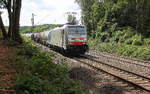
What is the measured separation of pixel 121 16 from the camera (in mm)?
45250

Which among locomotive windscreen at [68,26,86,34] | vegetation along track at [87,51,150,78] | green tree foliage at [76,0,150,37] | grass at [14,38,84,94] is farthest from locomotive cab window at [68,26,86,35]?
green tree foliage at [76,0,150,37]

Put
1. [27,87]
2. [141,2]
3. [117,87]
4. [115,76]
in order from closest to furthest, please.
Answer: [27,87]
[117,87]
[115,76]
[141,2]

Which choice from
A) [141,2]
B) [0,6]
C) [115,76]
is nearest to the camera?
[115,76]

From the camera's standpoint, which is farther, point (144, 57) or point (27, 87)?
point (144, 57)

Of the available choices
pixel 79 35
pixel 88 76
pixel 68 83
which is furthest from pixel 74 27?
pixel 68 83

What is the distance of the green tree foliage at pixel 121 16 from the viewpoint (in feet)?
135

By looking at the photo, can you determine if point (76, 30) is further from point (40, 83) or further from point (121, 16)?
point (121, 16)

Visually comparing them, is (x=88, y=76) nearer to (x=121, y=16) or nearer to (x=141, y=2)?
(x=141, y=2)

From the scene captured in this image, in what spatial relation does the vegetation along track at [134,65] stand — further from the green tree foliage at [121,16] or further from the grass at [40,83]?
the green tree foliage at [121,16]

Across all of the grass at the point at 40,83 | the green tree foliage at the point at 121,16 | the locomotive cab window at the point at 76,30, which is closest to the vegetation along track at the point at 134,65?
the locomotive cab window at the point at 76,30

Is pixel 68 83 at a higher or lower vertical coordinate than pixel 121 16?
lower

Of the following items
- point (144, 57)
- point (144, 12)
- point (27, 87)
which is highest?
point (144, 12)

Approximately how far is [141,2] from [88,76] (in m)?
30.4

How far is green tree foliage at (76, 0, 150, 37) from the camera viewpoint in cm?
4119
